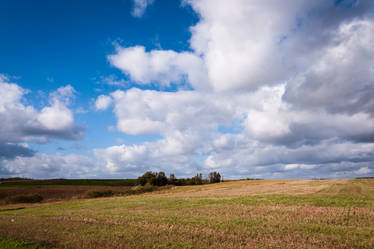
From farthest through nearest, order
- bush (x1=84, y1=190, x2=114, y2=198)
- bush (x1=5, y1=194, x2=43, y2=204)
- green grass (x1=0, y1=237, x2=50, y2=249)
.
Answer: bush (x1=84, y1=190, x2=114, y2=198), bush (x1=5, y1=194, x2=43, y2=204), green grass (x1=0, y1=237, x2=50, y2=249)

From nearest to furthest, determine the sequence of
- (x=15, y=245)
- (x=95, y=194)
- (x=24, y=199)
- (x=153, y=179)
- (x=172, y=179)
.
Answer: (x=15, y=245), (x=24, y=199), (x=95, y=194), (x=153, y=179), (x=172, y=179)

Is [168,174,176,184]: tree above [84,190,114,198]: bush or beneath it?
above

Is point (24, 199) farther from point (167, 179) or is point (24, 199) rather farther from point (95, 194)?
point (167, 179)

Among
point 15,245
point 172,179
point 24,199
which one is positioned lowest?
point 24,199

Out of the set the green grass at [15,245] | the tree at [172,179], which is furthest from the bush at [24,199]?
the tree at [172,179]

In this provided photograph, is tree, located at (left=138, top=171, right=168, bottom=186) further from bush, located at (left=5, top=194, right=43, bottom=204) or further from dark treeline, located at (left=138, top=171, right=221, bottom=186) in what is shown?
bush, located at (left=5, top=194, right=43, bottom=204)

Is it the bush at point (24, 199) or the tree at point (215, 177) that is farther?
the tree at point (215, 177)

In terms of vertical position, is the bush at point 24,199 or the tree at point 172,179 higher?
the tree at point 172,179

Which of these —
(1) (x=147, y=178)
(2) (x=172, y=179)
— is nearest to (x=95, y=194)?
(1) (x=147, y=178)

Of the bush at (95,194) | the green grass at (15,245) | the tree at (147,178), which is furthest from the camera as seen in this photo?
the tree at (147,178)

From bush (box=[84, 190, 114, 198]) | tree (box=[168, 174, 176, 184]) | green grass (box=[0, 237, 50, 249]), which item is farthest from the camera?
tree (box=[168, 174, 176, 184])

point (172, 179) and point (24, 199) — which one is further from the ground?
point (172, 179)

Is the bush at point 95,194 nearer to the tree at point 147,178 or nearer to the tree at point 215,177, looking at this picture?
the tree at point 147,178

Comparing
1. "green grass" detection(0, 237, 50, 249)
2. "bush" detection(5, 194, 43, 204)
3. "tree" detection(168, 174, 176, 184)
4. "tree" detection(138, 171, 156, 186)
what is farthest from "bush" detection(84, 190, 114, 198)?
"green grass" detection(0, 237, 50, 249)
